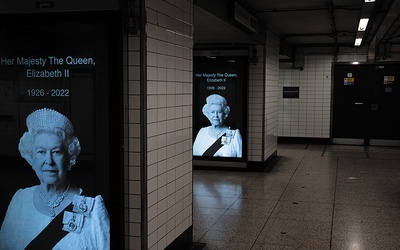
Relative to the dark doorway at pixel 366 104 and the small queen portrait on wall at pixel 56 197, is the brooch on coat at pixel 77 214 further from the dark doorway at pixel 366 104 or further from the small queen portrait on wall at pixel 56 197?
the dark doorway at pixel 366 104

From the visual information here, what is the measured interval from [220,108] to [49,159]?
619 cm

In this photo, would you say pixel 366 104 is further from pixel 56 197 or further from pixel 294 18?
pixel 56 197

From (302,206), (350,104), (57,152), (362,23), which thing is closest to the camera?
(57,152)

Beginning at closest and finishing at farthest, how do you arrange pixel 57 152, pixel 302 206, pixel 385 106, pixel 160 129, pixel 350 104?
pixel 57 152, pixel 160 129, pixel 302 206, pixel 385 106, pixel 350 104

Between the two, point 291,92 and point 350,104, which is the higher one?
point 291,92

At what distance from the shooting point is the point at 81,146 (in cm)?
343

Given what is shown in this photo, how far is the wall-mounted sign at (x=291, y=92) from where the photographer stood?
14.3 m

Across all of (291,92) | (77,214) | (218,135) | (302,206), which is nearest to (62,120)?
(77,214)

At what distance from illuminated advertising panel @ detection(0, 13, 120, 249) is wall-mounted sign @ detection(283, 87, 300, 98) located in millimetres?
11453

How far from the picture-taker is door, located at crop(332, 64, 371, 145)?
13844 mm

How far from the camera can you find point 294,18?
8.63m

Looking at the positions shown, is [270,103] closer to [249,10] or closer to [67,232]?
[249,10]

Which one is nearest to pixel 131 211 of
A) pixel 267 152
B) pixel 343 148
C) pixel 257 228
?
pixel 257 228

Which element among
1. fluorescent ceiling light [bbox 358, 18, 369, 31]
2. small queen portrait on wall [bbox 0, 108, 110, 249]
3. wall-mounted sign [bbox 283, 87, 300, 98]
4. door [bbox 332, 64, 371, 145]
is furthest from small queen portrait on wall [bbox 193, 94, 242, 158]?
small queen portrait on wall [bbox 0, 108, 110, 249]
